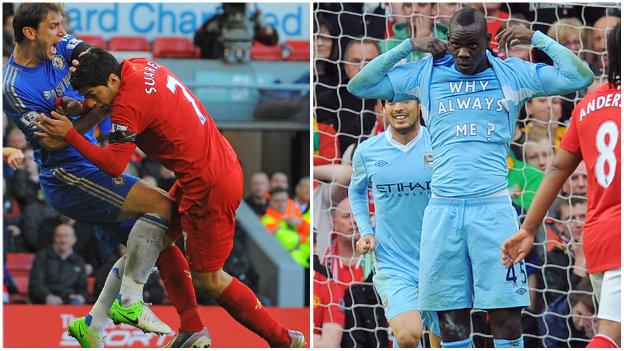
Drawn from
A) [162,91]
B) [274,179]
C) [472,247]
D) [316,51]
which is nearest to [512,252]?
[472,247]

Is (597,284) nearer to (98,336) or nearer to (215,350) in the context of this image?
(215,350)

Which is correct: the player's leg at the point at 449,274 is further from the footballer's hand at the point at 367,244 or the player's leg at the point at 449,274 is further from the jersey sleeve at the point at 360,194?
the jersey sleeve at the point at 360,194

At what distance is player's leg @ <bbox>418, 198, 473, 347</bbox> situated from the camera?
5.47m

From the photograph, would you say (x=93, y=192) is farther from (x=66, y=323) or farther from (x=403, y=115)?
(x=66, y=323)

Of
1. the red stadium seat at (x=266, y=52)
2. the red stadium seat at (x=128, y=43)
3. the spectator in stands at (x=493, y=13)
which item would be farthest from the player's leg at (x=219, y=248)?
the red stadium seat at (x=128, y=43)

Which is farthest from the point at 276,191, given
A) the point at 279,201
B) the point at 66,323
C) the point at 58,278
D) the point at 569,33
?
the point at 569,33

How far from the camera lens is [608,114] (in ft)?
15.8

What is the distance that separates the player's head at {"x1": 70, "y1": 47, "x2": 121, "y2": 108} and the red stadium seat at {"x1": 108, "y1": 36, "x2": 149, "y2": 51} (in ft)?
20.6

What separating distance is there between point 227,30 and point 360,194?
502 centimetres

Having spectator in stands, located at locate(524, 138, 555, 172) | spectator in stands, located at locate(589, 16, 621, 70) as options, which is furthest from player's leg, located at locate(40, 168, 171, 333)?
spectator in stands, located at locate(589, 16, 621, 70)

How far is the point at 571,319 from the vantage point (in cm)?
770

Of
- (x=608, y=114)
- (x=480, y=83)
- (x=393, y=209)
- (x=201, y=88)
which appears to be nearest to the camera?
(x=608, y=114)

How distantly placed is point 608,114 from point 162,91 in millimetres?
2051

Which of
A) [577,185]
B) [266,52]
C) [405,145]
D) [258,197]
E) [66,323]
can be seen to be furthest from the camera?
[266,52]
